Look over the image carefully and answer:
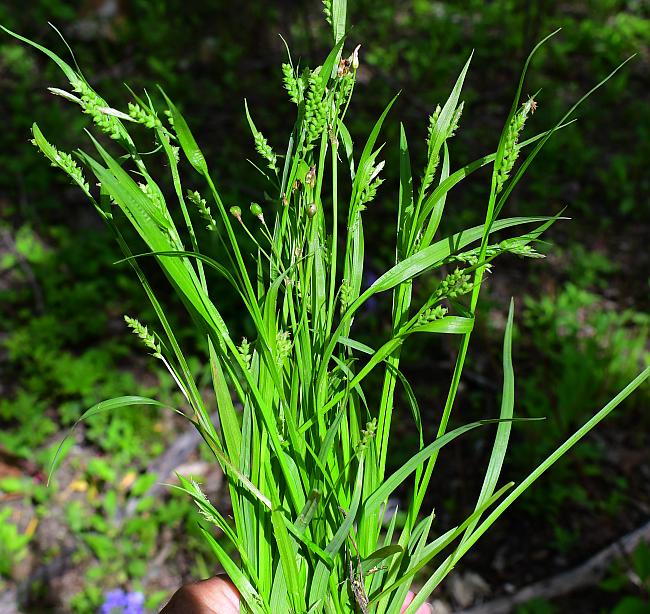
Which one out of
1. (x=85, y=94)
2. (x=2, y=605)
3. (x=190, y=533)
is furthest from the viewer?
(x=190, y=533)

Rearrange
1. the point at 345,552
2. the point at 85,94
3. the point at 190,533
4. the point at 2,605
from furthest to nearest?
the point at 190,533 → the point at 2,605 → the point at 345,552 → the point at 85,94


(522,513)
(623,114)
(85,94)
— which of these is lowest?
(522,513)

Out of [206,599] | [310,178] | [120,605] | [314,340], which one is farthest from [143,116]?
[120,605]

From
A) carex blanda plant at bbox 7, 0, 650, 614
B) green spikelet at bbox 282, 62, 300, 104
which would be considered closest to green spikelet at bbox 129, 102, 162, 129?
carex blanda plant at bbox 7, 0, 650, 614

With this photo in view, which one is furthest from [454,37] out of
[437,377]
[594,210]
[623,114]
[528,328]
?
[437,377]

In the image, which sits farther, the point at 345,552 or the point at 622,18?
the point at 622,18

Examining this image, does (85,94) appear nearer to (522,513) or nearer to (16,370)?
(522,513)

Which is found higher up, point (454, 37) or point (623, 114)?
point (454, 37)
